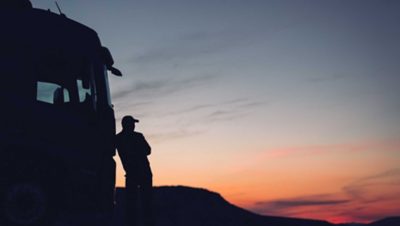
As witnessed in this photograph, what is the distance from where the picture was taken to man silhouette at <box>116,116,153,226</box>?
401 inches

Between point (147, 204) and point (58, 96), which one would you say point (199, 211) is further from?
point (58, 96)

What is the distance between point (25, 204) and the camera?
7.98 m

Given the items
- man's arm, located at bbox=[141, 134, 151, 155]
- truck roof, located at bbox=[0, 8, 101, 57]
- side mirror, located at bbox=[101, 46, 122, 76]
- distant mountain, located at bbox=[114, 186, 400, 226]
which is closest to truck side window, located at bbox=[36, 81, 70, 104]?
truck roof, located at bbox=[0, 8, 101, 57]

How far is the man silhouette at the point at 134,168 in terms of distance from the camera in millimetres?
10188

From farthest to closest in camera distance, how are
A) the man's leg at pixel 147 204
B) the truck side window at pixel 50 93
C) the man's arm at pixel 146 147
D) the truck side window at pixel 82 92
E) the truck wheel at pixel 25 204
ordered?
the man's arm at pixel 146 147 < the man's leg at pixel 147 204 < the truck side window at pixel 82 92 < the truck side window at pixel 50 93 < the truck wheel at pixel 25 204

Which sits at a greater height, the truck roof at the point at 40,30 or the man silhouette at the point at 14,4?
the man silhouette at the point at 14,4

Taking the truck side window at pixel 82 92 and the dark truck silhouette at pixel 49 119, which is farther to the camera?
the truck side window at pixel 82 92

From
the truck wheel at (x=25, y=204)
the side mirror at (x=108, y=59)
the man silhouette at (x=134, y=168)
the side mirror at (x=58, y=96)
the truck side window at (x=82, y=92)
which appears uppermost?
the side mirror at (x=108, y=59)

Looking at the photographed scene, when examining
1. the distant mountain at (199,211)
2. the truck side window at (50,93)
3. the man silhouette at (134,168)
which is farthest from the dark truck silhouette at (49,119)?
the distant mountain at (199,211)

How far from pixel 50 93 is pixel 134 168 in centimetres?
242

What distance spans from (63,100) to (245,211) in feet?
69.2

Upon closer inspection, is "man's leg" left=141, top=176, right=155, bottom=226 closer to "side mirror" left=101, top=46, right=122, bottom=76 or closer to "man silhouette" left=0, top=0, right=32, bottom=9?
"side mirror" left=101, top=46, right=122, bottom=76

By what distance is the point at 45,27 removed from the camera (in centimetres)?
890

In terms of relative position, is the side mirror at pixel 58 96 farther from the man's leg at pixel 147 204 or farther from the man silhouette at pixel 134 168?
the man's leg at pixel 147 204
